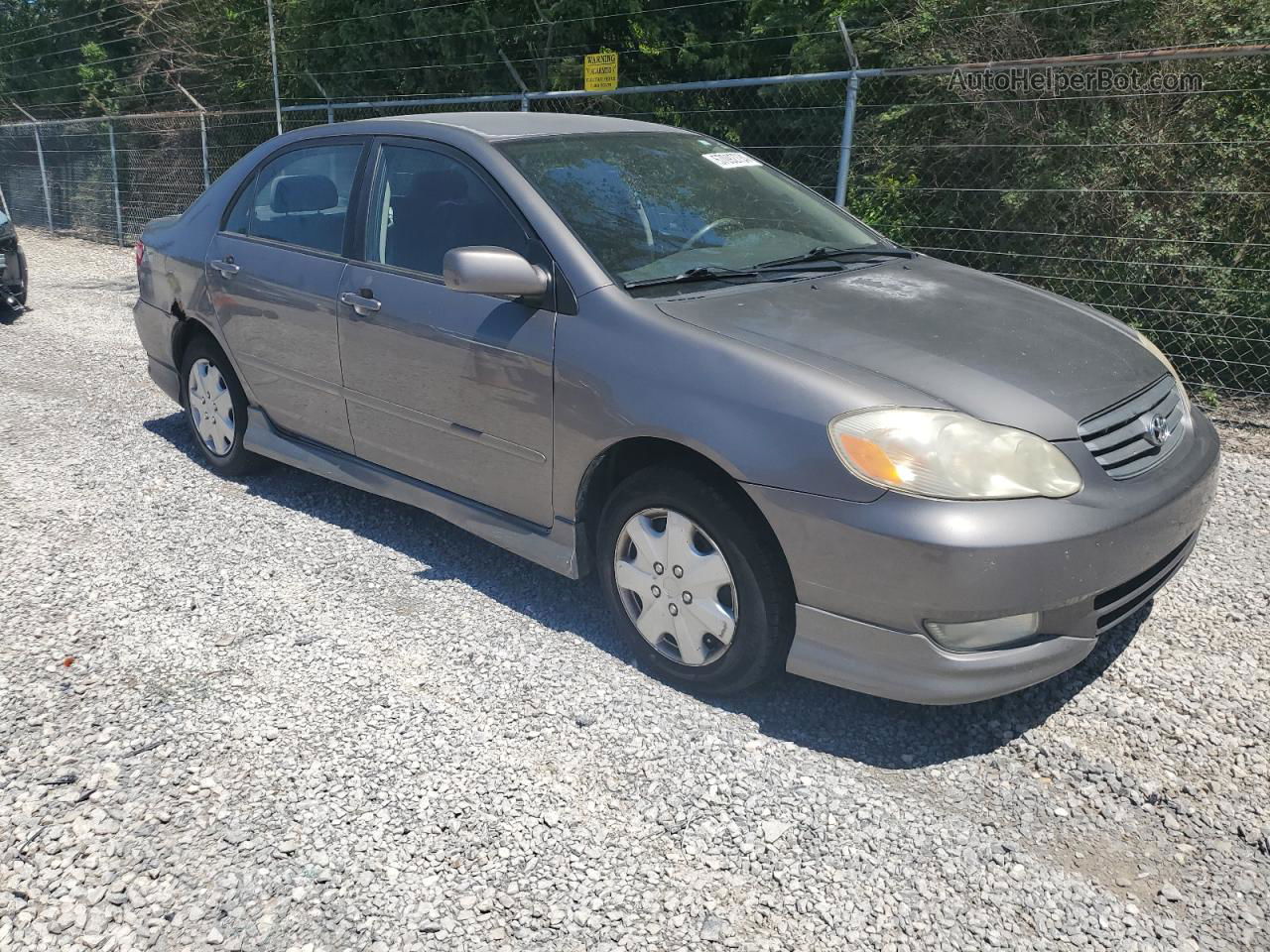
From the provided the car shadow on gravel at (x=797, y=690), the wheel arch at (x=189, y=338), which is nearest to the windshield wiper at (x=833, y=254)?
the car shadow on gravel at (x=797, y=690)

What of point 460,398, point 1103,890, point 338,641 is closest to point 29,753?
point 338,641

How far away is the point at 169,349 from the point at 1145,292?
6.03 meters

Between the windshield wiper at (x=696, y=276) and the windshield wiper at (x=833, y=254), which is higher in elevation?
the windshield wiper at (x=833, y=254)

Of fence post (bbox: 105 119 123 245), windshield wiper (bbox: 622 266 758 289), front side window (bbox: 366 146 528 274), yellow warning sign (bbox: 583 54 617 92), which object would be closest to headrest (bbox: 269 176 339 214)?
front side window (bbox: 366 146 528 274)

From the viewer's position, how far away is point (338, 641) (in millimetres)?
3744

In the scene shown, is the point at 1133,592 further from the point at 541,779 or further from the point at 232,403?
the point at 232,403

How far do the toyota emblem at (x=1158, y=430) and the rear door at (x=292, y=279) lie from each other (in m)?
3.06

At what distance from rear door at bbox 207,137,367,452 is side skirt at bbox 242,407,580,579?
0.08 meters

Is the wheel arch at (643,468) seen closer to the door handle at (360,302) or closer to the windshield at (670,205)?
the windshield at (670,205)

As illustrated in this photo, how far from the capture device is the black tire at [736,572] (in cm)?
307

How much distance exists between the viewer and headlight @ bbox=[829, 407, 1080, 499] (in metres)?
2.80

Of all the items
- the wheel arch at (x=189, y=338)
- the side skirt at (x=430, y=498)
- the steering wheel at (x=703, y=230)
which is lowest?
the side skirt at (x=430, y=498)

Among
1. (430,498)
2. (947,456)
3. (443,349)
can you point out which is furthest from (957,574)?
(430,498)

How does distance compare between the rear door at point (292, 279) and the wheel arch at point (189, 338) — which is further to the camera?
the wheel arch at point (189, 338)
